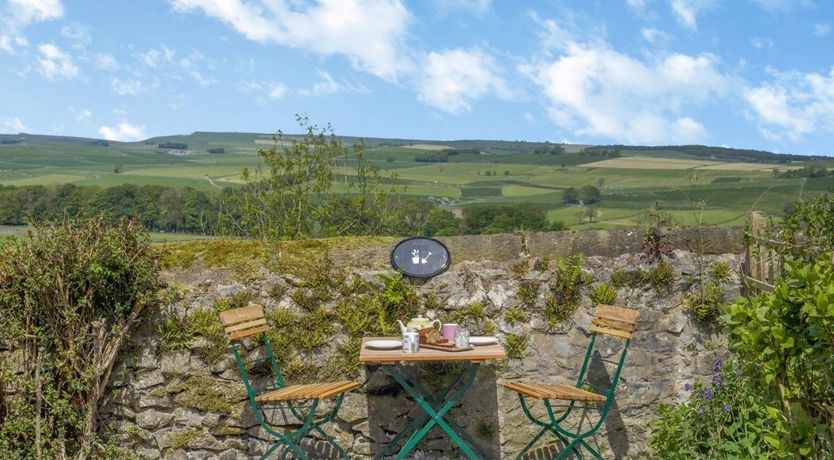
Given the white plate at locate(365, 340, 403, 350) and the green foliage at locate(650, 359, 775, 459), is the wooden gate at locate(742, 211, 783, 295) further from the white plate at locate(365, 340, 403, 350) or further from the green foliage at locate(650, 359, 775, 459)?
the white plate at locate(365, 340, 403, 350)

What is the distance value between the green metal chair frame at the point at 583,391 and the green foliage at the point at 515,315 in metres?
Result: 0.48

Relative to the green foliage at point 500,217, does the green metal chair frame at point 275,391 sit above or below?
below

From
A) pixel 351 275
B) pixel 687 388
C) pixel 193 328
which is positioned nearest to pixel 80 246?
pixel 193 328

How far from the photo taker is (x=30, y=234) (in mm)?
6141

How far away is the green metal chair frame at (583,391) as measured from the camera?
580 centimetres

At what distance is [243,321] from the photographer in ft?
20.0

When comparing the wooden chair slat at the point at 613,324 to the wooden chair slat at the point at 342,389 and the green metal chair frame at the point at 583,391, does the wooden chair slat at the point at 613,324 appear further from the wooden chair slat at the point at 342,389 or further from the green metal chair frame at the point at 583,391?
the wooden chair slat at the point at 342,389

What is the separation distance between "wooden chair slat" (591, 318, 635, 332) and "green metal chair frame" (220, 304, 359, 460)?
169cm

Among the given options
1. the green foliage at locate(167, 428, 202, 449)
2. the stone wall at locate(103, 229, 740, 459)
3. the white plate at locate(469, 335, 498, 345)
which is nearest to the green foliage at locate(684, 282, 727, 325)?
the stone wall at locate(103, 229, 740, 459)

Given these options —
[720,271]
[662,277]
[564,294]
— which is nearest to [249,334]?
[564,294]

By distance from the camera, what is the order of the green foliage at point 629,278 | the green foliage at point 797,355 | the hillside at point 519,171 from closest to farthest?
the green foliage at point 797,355 → the green foliage at point 629,278 → the hillside at point 519,171

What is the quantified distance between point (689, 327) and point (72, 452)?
436 centimetres

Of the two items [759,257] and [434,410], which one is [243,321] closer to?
[434,410]

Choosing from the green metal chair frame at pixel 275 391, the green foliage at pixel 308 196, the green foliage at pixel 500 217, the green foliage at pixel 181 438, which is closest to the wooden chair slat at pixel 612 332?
the green metal chair frame at pixel 275 391
